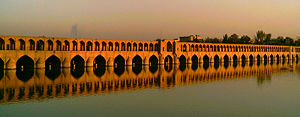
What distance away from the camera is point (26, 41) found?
41.4m

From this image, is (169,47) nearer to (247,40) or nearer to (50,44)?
(50,44)

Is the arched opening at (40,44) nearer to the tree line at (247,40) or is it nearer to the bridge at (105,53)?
the bridge at (105,53)

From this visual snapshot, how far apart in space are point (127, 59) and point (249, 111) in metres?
37.9

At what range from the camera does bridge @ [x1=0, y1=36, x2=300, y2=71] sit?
41.2 meters

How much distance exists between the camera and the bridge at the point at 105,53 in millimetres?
41241

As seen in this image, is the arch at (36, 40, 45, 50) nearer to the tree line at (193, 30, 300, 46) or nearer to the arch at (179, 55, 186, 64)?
the arch at (179, 55, 186, 64)

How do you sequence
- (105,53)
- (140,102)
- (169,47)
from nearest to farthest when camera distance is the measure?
(140,102)
(105,53)
(169,47)

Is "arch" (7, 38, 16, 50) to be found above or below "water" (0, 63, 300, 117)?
above

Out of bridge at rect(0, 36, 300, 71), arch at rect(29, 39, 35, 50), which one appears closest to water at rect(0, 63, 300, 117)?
bridge at rect(0, 36, 300, 71)

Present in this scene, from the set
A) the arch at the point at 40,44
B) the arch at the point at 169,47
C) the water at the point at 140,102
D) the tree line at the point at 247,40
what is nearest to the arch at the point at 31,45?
the arch at the point at 40,44

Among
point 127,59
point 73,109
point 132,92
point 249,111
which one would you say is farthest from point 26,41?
point 249,111

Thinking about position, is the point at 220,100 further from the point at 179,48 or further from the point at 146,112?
the point at 179,48

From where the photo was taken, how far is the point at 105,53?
4869cm

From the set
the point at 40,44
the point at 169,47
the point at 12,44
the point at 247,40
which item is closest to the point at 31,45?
the point at 40,44
